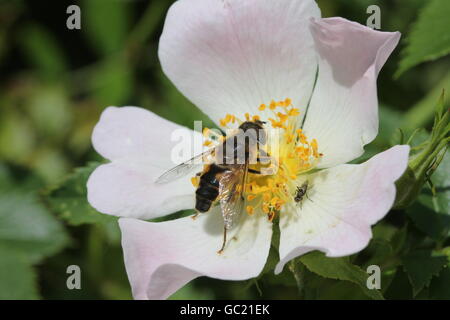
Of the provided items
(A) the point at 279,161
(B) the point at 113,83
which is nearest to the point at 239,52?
(A) the point at 279,161

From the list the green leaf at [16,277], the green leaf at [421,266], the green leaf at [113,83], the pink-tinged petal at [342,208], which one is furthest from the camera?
the green leaf at [113,83]

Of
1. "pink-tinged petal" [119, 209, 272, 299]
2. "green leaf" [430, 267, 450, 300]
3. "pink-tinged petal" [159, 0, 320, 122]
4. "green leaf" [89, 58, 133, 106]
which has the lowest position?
"green leaf" [430, 267, 450, 300]

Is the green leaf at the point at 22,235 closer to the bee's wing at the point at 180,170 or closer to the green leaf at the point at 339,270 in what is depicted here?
the bee's wing at the point at 180,170

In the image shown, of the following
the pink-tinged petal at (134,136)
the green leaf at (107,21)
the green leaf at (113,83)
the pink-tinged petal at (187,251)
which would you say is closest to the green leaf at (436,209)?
the pink-tinged petal at (187,251)

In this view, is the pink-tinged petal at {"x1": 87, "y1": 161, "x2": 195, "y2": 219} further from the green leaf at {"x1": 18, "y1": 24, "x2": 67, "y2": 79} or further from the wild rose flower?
the green leaf at {"x1": 18, "y1": 24, "x2": 67, "y2": 79}

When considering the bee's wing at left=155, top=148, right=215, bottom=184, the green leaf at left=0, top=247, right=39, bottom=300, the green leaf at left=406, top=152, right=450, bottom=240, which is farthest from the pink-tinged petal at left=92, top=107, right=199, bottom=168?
the green leaf at left=406, top=152, right=450, bottom=240
